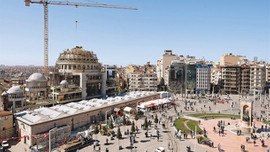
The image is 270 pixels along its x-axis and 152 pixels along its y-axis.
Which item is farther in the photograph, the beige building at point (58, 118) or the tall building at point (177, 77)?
the tall building at point (177, 77)

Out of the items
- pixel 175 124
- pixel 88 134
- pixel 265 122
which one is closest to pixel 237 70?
pixel 265 122

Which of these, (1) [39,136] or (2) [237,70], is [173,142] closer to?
(1) [39,136]

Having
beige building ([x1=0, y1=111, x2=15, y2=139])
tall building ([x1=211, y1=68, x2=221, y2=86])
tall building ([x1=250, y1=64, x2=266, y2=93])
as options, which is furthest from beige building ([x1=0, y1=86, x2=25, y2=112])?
tall building ([x1=250, y1=64, x2=266, y2=93])

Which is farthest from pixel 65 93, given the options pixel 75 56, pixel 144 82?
pixel 144 82

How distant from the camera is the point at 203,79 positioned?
293ft

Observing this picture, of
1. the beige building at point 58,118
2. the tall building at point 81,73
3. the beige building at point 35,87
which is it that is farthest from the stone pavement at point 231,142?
the beige building at point 35,87

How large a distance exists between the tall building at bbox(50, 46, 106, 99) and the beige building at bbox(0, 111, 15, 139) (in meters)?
20.7

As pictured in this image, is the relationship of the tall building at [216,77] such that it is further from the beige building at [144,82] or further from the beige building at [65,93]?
the beige building at [65,93]

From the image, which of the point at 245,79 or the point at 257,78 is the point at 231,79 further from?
the point at 257,78

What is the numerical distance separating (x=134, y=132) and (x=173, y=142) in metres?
6.96

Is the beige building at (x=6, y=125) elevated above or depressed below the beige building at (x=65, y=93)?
below

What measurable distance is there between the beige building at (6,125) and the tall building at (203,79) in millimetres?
74338

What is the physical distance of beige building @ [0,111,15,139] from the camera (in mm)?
31391

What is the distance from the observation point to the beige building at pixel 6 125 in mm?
31391
